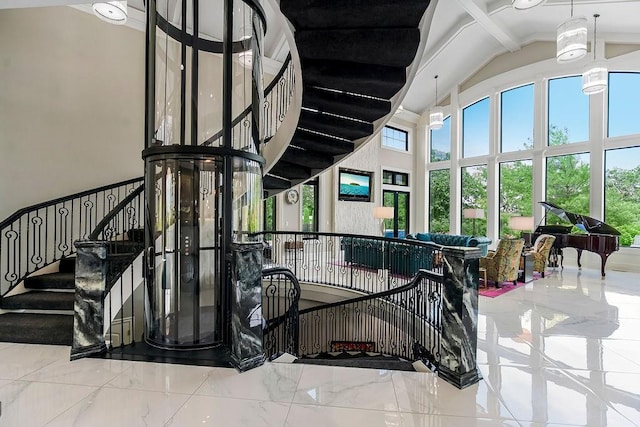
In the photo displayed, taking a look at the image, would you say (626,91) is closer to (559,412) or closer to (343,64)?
(343,64)

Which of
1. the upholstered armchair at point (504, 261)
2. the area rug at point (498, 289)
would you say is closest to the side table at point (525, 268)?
the area rug at point (498, 289)

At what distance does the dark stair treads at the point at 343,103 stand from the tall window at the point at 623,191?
23.5 feet

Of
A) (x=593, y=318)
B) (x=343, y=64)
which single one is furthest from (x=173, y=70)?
(x=593, y=318)

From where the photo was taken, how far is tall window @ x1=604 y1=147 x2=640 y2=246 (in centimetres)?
773

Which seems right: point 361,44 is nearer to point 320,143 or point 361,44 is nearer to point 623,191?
point 320,143

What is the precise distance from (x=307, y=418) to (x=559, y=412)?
66.3 inches

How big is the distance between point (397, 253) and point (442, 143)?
7601mm

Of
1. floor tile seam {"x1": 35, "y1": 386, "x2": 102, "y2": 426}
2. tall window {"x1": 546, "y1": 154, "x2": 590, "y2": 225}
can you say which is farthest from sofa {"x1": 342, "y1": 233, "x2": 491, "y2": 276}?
floor tile seam {"x1": 35, "y1": 386, "x2": 102, "y2": 426}

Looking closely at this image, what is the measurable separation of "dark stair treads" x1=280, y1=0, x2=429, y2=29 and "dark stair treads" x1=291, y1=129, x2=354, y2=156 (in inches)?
76.7

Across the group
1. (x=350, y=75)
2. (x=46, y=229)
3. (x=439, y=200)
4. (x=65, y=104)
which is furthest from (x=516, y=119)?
(x=46, y=229)

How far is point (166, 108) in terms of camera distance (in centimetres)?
320

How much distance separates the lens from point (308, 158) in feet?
18.9

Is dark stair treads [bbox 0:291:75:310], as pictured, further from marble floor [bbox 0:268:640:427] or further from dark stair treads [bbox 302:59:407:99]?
dark stair treads [bbox 302:59:407:99]

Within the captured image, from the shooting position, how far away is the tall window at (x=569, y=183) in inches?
335
